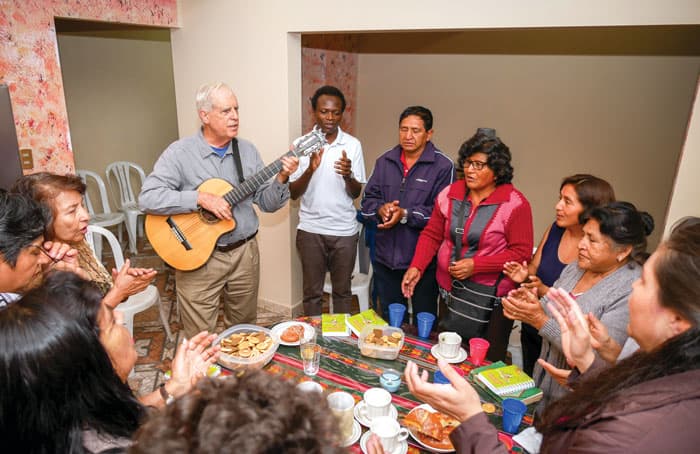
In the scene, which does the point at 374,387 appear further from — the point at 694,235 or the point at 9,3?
the point at 9,3

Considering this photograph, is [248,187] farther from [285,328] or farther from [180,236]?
[285,328]

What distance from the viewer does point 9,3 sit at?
2.67 m

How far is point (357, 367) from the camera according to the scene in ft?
5.66

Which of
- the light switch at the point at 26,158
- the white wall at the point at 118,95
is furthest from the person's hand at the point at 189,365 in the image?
the white wall at the point at 118,95

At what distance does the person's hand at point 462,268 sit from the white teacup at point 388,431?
1084mm

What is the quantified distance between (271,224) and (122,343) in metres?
2.36

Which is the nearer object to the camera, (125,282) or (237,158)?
(125,282)

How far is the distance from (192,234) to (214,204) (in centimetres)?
25

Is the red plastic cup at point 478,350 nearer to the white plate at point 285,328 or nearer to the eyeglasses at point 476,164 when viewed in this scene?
the white plate at point 285,328

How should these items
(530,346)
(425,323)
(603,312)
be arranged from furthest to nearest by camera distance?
(530,346) → (425,323) → (603,312)

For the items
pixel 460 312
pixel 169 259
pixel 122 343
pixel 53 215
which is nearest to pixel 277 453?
pixel 122 343

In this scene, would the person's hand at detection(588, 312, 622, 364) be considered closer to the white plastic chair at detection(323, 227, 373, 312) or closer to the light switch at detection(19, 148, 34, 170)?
the white plastic chair at detection(323, 227, 373, 312)

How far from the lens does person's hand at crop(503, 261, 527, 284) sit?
2252mm

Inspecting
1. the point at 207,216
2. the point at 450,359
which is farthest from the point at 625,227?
the point at 207,216
